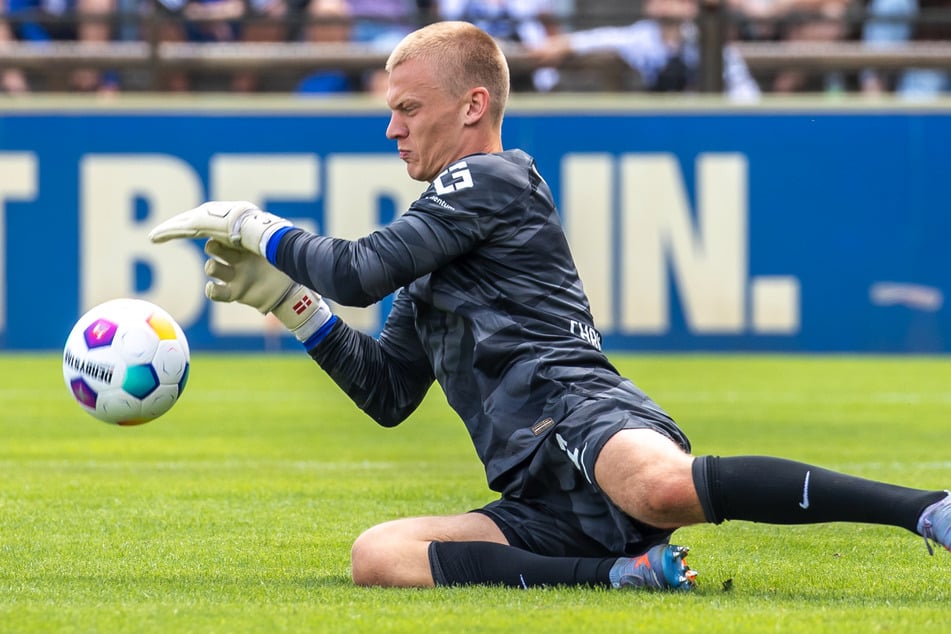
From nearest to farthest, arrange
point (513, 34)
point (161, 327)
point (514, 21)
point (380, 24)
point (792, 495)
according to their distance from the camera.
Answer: point (792, 495) < point (161, 327) < point (514, 21) < point (513, 34) < point (380, 24)

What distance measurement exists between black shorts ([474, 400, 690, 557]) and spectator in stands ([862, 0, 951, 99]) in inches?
439

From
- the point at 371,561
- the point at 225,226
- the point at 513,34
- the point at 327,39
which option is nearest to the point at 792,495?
the point at 371,561

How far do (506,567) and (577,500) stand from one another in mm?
267

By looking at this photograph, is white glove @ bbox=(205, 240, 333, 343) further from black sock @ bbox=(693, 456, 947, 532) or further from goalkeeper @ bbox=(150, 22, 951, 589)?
black sock @ bbox=(693, 456, 947, 532)

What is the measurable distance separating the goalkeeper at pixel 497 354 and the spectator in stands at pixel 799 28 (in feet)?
35.3

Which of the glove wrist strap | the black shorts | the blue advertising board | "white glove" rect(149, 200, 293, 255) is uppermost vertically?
"white glove" rect(149, 200, 293, 255)

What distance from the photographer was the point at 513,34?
15469 mm

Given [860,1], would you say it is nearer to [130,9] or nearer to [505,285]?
[130,9]

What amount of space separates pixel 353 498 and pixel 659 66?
31.1 feet

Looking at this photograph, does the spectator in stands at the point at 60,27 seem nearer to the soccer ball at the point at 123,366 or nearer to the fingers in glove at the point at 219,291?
the soccer ball at the point at 123,366

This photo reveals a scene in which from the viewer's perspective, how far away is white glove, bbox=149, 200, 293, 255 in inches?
174

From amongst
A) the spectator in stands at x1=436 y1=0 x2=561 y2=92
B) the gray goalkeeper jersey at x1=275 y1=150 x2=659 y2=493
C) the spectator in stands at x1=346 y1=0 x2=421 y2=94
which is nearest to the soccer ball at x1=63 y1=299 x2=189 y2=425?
the gray goalkeeper jersey at x1=275 y1=150 x2=659 y2=493

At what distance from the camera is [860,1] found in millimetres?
16406

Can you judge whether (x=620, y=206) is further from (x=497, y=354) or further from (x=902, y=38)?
(x=497, y=354)
